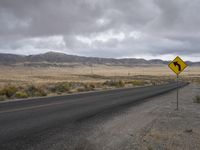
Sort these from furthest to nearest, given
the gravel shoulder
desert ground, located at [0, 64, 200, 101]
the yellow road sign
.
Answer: desert ground, located at [0, 64, 200, 101] → the yellow road sign → the gravel shoulder

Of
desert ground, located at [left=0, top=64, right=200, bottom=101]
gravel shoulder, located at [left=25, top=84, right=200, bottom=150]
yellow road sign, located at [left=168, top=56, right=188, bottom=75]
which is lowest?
gravel shoulder, located at [left=25, top=84, right=200, bottom=150]

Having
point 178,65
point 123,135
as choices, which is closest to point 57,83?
point 178,65

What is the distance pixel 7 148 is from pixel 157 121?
6481mm

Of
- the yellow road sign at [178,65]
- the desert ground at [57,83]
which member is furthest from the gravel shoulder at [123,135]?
the desert ground at [57,83]

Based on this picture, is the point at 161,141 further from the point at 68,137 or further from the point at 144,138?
the point at 68,137

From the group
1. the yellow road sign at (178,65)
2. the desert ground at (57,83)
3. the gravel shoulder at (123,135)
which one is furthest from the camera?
the desert ground at (57,83)

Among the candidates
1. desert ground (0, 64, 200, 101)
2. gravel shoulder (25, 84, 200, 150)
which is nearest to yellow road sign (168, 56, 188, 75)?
gravel shoulder (25, 84, 200, 150)

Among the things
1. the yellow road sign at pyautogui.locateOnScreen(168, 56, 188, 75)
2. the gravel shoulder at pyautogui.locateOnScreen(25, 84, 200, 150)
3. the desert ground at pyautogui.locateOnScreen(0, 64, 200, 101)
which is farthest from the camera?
the desert ground at pyautogui.locateOnScreen(0, 64, 200, 101)

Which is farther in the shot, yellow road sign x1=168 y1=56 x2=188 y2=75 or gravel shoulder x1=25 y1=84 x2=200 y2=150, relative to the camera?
yellow road sign x1=168 y1=56 x2=188 y2=75

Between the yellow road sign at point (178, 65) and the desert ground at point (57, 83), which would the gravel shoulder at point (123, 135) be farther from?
the desert ground at point (57, 83)

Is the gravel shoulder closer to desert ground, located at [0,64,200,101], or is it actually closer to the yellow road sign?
the yellow road sign

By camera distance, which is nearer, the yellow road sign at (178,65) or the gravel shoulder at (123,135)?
the gravel shoulder at (123,135)

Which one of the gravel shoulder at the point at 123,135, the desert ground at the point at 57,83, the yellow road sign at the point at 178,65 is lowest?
the gravel shoulder at the point at 123,135

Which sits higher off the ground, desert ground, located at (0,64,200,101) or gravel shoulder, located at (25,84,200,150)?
desert ground, located at (0,64,200,101)
